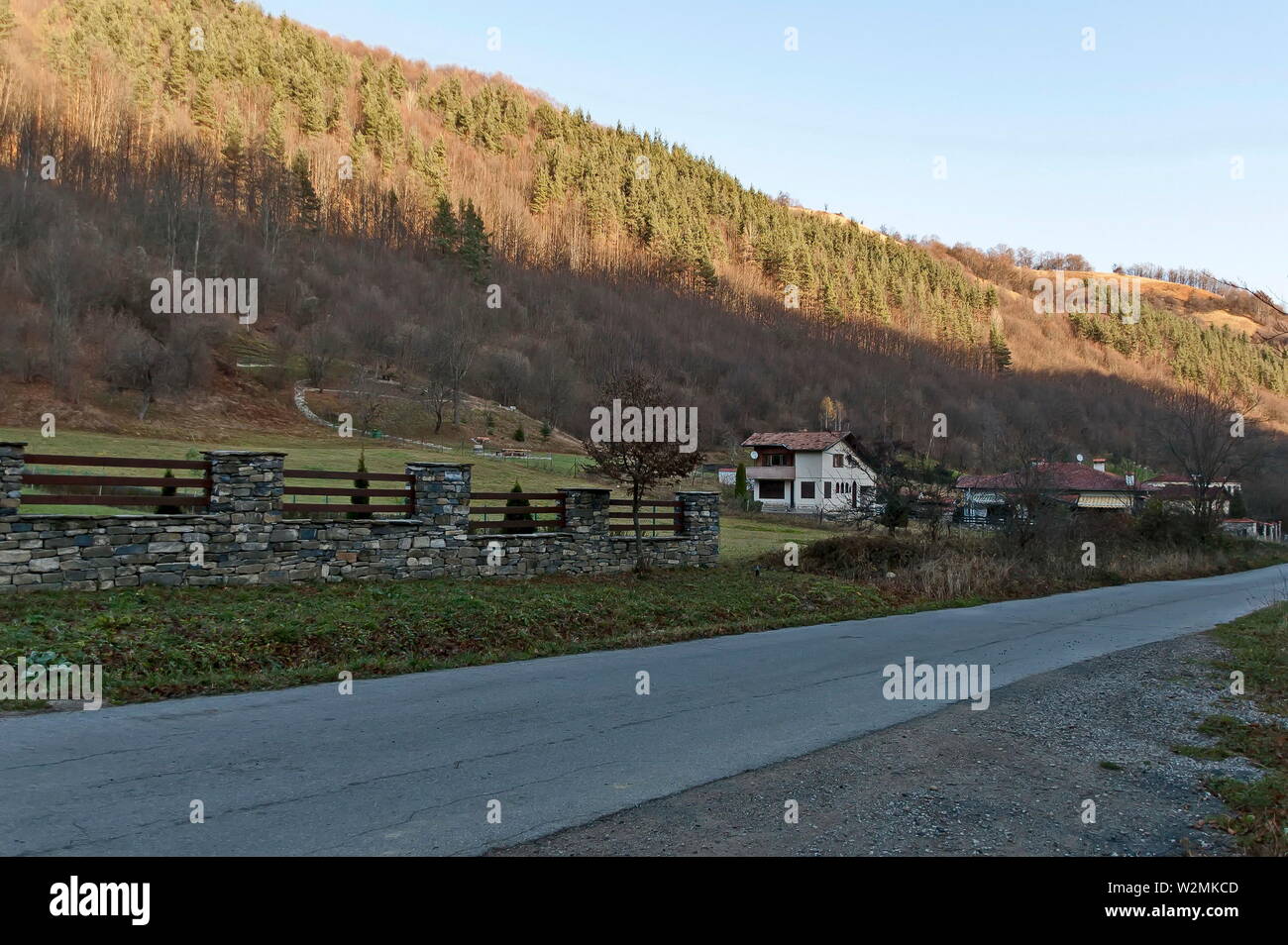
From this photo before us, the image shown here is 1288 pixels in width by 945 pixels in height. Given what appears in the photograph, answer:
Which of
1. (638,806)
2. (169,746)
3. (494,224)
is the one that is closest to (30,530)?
(169,746)

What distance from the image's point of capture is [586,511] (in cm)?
2048

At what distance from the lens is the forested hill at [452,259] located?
240 feet

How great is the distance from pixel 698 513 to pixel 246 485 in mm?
11521

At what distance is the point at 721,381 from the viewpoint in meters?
110

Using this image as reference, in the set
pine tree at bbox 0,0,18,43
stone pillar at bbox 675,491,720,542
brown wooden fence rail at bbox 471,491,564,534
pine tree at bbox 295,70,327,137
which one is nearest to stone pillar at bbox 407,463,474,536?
brown wooden fence rail at bbox 471,491,564,534

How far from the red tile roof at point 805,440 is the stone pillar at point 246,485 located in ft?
181

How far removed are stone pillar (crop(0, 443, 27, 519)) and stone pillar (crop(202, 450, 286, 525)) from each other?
107 inches

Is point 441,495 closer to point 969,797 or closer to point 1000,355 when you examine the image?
point 969,797

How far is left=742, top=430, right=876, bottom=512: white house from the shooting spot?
220 ft

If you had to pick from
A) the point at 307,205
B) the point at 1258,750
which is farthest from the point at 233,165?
the point at 1258,750

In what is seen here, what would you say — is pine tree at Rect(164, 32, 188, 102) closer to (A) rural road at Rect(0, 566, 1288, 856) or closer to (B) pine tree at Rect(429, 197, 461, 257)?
(B) pine tree at Rect(429, 197, 461, 257)

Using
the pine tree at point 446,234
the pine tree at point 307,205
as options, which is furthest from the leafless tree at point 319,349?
the pine tree at point 446,234
